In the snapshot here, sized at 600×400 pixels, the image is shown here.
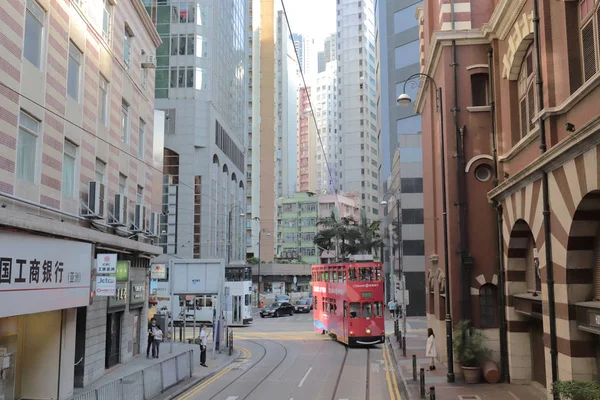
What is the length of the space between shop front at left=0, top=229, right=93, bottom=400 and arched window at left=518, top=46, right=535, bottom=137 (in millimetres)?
13370

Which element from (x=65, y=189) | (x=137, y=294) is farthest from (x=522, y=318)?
(x=137, y=294)

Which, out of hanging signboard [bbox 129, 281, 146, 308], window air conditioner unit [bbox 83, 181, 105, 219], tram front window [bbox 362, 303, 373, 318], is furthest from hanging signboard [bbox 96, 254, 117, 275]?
tram front window [bbox 362, 303, 373, 318]

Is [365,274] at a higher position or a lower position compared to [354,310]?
higher

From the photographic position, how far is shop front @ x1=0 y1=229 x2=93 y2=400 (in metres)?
13.5

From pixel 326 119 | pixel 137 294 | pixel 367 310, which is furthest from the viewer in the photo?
pixel 326 119

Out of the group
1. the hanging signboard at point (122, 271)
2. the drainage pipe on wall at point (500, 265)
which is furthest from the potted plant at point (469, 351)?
the hanging signboard at point (122, 271)

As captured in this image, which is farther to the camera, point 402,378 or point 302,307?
point 302,307

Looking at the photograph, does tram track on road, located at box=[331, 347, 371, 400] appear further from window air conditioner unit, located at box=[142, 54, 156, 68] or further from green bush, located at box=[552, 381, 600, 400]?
window air conditioner unit, located at box=[142, 54, 156, 68]

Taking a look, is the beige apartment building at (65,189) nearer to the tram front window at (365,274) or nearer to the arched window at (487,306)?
the tram front window at (365,274)

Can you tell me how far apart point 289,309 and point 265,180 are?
5665 cm

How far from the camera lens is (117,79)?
77.0ft

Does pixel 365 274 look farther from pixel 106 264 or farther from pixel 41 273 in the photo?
pixel 41 273

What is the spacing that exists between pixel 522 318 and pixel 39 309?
13.8 meters

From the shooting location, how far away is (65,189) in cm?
1811
